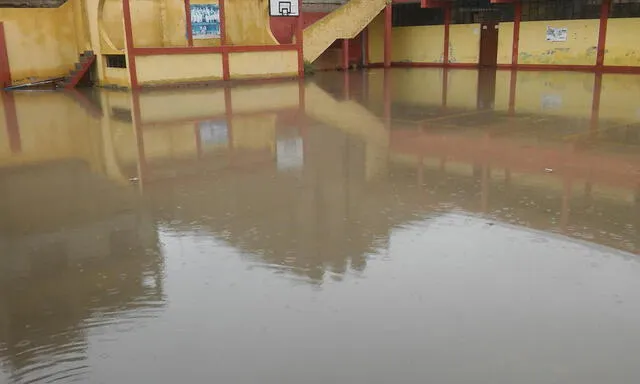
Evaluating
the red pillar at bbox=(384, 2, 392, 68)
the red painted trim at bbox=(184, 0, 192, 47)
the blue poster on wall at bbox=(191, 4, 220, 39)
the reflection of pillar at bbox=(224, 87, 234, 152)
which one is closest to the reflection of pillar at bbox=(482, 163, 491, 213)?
the reflection of pillar at bbox=(224, 87, 234, 152)

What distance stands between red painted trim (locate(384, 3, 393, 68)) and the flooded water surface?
62.1ft

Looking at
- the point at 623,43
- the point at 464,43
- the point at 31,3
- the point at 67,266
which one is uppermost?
the point at 31,3

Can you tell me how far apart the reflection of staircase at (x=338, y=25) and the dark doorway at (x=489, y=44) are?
16.2ft

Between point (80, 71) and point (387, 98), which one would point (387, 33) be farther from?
point (80, 71)

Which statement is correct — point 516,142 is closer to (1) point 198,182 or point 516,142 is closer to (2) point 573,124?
(2) point 573,124

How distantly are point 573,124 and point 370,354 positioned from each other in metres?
8.71

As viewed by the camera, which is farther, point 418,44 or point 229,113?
point 418,44

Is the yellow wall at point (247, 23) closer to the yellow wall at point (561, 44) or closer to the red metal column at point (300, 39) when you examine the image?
the red metal column at point (300, 39)

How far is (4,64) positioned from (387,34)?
16665mm

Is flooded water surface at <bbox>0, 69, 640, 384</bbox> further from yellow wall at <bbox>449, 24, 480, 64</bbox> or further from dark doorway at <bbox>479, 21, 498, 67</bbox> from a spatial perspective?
yellow wall at <bbox>449, 24, 480, 64</bbox>

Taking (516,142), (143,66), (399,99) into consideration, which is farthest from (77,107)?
(516,142)

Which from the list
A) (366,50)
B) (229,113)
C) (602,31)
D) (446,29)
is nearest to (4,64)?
(229,113)

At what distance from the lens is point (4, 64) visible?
19391mm

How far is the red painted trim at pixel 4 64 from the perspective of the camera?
757 inches
